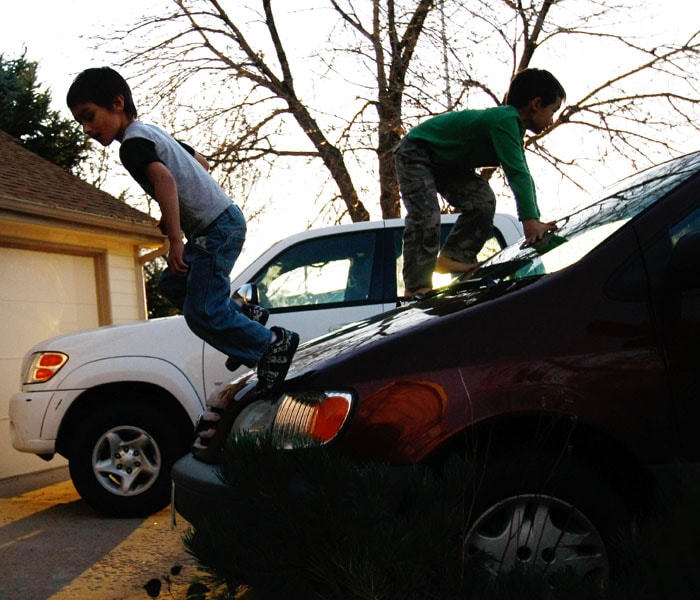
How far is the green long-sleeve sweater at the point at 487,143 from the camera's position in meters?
4.71

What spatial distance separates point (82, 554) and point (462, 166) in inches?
116

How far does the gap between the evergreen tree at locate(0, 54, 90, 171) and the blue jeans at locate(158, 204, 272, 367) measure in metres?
14.5

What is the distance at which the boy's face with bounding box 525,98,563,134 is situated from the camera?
4930 mm

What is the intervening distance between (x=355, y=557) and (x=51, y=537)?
3838 millimetres

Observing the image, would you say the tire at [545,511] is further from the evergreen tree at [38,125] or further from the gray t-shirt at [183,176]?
the evergreen tree at [38,125]

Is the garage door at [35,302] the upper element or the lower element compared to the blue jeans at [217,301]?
upper

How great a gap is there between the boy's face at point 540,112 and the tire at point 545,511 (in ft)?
8.95

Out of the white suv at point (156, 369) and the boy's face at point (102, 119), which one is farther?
the white suv at point (156, 369)

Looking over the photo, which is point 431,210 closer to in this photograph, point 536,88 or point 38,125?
point 536,88

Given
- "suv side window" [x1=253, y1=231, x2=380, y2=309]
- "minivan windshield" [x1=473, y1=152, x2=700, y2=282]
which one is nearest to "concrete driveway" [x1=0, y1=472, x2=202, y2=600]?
"suv side window" [x1=253, y1=231, x2=380, y2=309]

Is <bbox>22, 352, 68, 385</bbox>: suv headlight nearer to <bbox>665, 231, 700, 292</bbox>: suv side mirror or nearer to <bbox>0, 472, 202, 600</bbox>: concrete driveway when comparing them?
<bbox>0, 472, 202, 600</bbox>: concrete driveway

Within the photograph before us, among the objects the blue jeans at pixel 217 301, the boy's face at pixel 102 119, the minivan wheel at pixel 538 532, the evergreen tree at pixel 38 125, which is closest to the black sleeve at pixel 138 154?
the boy's face at pixel 102 119

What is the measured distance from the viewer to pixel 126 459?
5.73 meters

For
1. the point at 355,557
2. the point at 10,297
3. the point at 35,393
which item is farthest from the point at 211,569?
the point at 10,297
